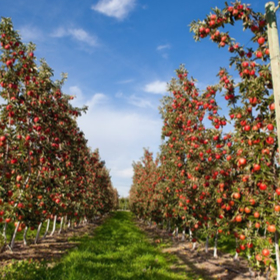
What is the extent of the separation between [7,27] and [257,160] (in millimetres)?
5909

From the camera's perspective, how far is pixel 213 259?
33.2 feet

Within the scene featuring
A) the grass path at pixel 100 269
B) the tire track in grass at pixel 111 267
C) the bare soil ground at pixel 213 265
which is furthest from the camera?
the bare soil ground at pixel 213 265

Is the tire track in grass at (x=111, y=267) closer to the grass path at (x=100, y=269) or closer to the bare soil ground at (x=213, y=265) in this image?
the grass path at (x=100, y=269)

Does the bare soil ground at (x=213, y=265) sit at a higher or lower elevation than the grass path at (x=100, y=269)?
lower

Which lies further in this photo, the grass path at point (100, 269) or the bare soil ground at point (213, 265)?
the bare soil ground at point (213, 265)

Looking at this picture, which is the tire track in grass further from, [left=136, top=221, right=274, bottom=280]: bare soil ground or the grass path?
[left=136, top=221, right=274, bottom=280]: bare soil ground

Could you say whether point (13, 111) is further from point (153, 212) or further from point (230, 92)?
point (153, 212)

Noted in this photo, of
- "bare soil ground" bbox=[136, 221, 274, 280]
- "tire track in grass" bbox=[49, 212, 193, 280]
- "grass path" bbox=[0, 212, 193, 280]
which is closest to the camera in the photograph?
"grass path" bbox=[0, 212, 193, 280]

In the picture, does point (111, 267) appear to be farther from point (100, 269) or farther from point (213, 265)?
point (213, 265)

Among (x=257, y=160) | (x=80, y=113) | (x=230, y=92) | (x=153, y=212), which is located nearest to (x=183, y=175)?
(x=80, y=113)

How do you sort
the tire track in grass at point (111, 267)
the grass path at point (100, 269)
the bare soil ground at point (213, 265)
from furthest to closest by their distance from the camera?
the bare soil ground at point (213, 265) → the tire track in grass at point (111, 267) → the grass path at point (100, 269)

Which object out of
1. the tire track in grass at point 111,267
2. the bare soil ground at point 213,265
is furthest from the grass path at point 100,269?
the bare soil ground at point 213,265

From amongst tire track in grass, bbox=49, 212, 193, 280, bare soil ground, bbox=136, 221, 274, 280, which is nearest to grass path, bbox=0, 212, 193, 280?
tire track in grass, bbox=49, 212, 193, 280

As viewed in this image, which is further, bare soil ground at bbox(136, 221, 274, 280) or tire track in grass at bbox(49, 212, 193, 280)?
bare soil ground at bbox(136, 221, 274, 280)
